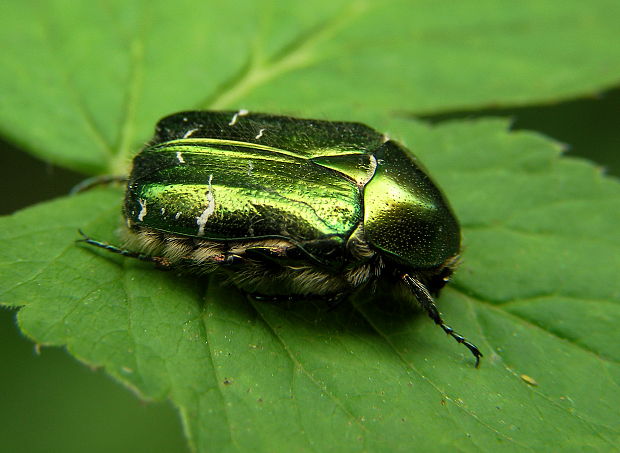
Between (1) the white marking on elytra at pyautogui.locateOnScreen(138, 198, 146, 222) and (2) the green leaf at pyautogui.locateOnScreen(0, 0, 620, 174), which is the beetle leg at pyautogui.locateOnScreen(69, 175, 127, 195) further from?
(1) the white marking on elytra at pyautogui.locateOnScreen(138, 198, 146, 222)

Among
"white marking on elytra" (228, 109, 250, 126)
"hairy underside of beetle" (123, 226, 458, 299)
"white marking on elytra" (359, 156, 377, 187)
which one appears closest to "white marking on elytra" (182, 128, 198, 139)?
"white marking on elytra" (228, 109, 250, 126)

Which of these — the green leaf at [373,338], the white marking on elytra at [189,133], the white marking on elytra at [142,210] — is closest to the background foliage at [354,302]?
the green leaf at [373,338]

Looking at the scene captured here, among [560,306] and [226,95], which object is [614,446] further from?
[226,95]

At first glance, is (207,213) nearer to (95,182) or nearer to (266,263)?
(266,263)

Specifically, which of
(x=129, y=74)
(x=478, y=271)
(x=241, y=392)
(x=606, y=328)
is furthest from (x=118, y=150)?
(x=606, y=328)

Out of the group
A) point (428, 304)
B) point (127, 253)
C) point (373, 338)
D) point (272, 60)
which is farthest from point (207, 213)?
point (272, 60)

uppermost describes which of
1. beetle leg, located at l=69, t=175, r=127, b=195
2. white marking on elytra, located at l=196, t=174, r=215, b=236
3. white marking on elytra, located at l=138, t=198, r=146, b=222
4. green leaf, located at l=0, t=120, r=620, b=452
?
white marking on elytra, located at l=196, t=174, r=215, b=236
